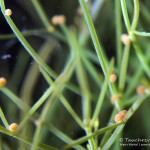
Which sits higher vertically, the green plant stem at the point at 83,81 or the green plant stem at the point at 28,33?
the green plant stem at the point at 28,33

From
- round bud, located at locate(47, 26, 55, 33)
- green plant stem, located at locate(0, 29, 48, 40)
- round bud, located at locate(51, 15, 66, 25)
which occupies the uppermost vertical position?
round bud, located at locate(51, 15, 66, 25)

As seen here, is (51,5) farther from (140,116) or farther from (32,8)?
(140,116)

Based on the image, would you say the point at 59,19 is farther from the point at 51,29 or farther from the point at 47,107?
the point at 47,107

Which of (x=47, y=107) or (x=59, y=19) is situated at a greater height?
(x=59, y=19)

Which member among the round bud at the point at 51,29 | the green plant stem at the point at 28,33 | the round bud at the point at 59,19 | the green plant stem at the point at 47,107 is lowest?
the green plant stem at the point at 47,107

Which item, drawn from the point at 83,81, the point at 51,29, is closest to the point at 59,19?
the point at 51,29

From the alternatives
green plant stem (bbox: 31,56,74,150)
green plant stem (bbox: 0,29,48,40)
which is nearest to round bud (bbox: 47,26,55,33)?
green plant stem (bbox: 0,29,48,40)

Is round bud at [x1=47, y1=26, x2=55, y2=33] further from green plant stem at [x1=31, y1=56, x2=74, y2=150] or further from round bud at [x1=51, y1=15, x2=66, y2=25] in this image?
green plant stem at [x1=31, y1=56, x2=74, y2=150]

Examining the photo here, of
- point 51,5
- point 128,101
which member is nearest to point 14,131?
point 128,101

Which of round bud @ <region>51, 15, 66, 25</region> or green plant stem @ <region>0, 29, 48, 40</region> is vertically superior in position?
round bud @ <region>51, 15, 66, 25</region>

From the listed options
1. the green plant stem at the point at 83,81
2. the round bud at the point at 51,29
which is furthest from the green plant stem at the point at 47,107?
the round bud at the point at 51,29

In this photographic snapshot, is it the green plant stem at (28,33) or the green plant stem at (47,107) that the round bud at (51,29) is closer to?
the green plant stem at (28,33)

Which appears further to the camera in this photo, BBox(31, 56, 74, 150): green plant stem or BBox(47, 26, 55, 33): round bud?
BBox(47, 26, 55, 33): round bud

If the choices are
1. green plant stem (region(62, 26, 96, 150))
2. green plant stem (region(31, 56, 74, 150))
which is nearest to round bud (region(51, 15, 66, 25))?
green plant stem (region(62, 26, 96, 150))
